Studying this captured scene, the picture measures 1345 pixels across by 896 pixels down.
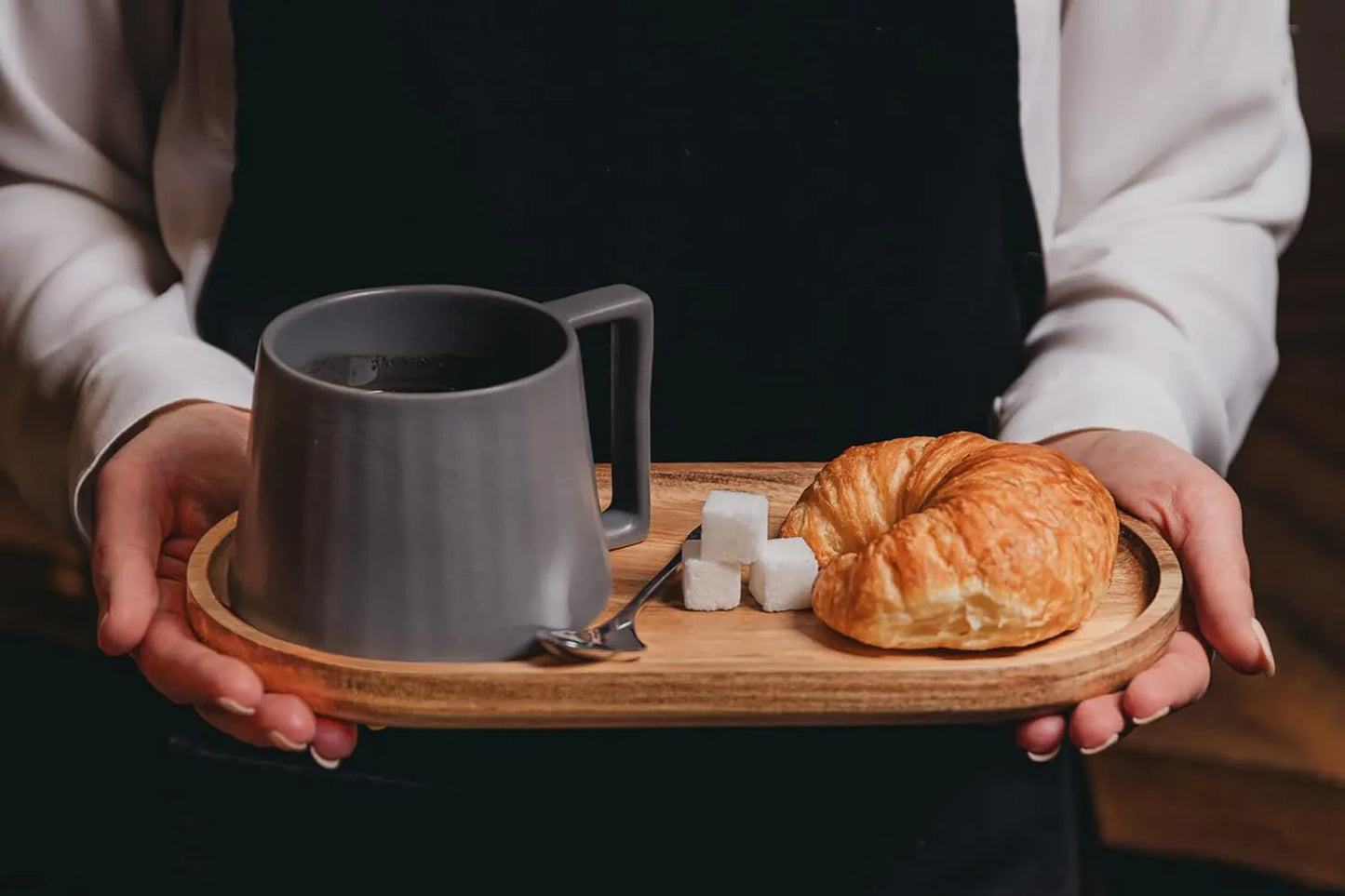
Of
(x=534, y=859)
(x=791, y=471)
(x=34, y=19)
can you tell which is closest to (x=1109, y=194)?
(x=791, y=471)

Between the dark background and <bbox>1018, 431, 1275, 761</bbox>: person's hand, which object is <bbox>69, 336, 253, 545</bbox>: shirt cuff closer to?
<bbox>1018, 431, 1275, 761</bbox>: person's hand

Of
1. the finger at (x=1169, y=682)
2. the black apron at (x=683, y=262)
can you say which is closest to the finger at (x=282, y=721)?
the black apron at (x=683, y=262)

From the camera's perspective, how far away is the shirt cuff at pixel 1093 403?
1.00 m

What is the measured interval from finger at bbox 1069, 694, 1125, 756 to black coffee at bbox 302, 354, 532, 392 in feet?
1.14

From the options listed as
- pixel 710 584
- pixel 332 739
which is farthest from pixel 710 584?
pixel 332 739

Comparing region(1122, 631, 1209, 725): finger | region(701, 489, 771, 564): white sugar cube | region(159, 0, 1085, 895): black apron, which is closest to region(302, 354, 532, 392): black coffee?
region(701, 489, 771, 564): white sugar cube

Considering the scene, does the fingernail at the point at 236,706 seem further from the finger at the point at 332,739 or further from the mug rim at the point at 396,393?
the mug rim at the point at 396,393

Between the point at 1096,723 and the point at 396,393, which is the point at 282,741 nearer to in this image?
the point at 396,393

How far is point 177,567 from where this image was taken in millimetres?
895

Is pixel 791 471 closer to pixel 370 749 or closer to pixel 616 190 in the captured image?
pixel 616 190

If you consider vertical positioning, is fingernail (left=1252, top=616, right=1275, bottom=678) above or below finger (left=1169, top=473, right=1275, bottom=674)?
below

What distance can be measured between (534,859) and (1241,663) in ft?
1.70

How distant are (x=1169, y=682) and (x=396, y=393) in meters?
0.44

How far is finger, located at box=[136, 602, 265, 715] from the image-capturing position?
2.35 feet
